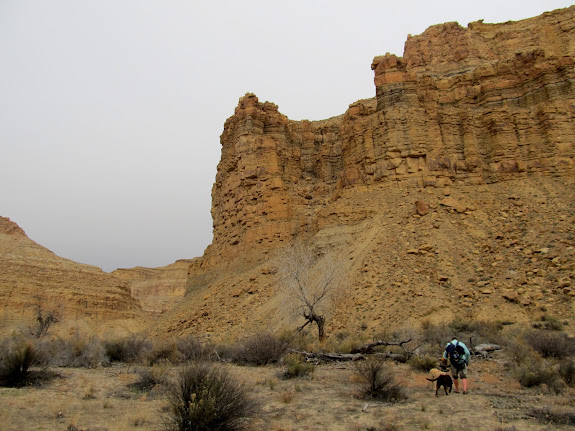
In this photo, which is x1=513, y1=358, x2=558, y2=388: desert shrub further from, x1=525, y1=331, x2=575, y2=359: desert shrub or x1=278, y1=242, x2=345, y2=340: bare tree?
x1=278, y1=242, x2=345, y2=340: bare tree

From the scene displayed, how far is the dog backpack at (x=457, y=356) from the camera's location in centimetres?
912

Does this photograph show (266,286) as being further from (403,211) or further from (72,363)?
(72,363)

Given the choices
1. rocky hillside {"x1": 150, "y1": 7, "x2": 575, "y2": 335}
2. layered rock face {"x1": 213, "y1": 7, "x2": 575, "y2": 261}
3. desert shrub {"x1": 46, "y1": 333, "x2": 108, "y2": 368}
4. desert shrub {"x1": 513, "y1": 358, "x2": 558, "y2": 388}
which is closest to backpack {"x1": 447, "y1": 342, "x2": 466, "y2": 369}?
desert shrub {"x1": 513, "y1": 358, "x2": 558, "y2": 388}

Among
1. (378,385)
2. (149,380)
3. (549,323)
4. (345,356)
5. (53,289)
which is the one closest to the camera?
(378,385)

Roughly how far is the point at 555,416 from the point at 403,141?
946 inches

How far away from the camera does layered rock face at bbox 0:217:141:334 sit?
41875mm

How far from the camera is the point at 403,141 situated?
28.7 metres

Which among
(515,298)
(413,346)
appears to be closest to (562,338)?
(413,346)

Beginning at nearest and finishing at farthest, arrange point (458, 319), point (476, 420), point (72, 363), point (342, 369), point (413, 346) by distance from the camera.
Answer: point (476, 420), point (342, 369), point (72, 363), point (413, 346), point (458, 319)

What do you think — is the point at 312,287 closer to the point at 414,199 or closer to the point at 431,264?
the point at 431,264

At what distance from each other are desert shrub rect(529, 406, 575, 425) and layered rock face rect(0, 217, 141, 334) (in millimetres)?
44894

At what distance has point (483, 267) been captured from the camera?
67.6 ft

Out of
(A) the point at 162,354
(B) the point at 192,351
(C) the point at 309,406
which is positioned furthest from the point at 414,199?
(C) the point at 309,406

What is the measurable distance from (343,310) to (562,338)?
32.4ft
